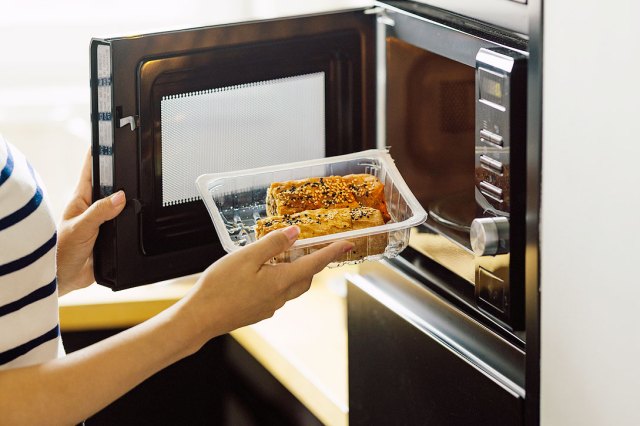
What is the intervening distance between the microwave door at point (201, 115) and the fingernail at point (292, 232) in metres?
0.21

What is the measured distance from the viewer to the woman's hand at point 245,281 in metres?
1.01

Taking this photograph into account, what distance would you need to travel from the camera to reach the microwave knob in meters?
1.02

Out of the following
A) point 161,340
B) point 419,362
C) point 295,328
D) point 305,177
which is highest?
point 305,177

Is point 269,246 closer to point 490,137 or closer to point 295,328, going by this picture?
point 490,137

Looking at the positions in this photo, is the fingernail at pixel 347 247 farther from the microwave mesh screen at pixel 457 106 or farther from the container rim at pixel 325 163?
the microwave mesh screen at pixel 457 106

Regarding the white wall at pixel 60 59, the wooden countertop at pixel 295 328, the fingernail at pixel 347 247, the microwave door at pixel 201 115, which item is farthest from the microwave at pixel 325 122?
the white wall at pixel 60 59

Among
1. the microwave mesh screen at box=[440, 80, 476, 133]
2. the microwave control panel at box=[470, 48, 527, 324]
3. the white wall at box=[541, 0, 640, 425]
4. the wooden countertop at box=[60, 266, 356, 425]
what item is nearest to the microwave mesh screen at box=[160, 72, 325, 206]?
the microwave mesh screen at box=[440, 80, 476, 133]

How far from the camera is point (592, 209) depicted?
90 centimetres

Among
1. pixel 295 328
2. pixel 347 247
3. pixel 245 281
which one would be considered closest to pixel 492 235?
pixel 347 247

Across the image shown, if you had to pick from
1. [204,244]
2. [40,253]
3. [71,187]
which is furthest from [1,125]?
[40,253]

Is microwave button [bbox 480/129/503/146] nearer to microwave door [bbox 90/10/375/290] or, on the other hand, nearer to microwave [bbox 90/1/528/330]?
microwave [bbox 90/1/528/330]

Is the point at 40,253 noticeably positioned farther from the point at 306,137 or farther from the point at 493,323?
the point at 493,323

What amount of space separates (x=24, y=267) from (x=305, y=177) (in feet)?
1.30

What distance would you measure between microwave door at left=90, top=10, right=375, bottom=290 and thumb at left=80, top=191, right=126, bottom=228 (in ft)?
0.04
